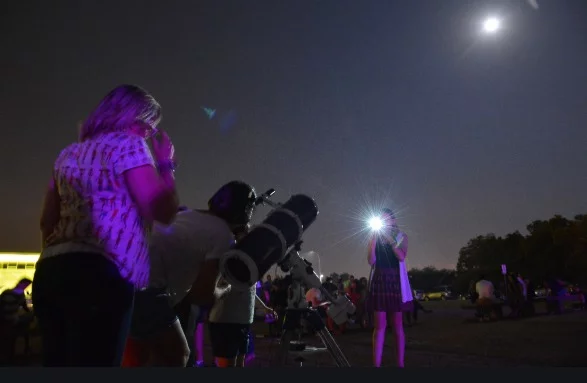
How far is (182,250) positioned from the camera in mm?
2363

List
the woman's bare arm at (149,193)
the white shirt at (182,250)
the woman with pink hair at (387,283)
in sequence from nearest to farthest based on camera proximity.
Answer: the woman's bare arm at (149,193) → the white shirt at (182,250) → the woman with pink hair at (387,283)

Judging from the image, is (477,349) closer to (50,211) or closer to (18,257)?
(50,211)

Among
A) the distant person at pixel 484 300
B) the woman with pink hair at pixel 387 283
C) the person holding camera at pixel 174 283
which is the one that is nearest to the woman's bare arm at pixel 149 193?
the person holding camera at pixel 174 283

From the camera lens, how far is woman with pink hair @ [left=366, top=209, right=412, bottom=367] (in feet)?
16.7

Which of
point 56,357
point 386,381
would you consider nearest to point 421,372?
point 386,381

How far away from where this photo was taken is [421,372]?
1.58 m

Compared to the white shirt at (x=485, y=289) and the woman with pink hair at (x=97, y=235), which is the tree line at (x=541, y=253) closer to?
the white shirt at (x=485, y=289)

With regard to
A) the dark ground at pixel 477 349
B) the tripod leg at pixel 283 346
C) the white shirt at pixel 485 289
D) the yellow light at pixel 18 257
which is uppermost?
the yellow light at pixel 18 257

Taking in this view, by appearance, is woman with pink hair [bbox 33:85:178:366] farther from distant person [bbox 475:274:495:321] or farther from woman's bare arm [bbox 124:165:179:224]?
distant person [bbox 475:274:495:321]

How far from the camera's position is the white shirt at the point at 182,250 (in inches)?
91.8

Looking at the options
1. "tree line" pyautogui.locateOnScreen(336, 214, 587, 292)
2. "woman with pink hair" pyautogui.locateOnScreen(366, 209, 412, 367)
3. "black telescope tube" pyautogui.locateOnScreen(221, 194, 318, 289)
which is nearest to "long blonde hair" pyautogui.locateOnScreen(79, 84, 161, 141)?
"black telescope tube" pyautogui.locateOnScreen(221, 194, 318, 289)

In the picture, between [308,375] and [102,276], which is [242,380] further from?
[102,276]

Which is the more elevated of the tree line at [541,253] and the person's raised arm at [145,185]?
the tree line at [541,253]

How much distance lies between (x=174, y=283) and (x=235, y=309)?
1.22 m
